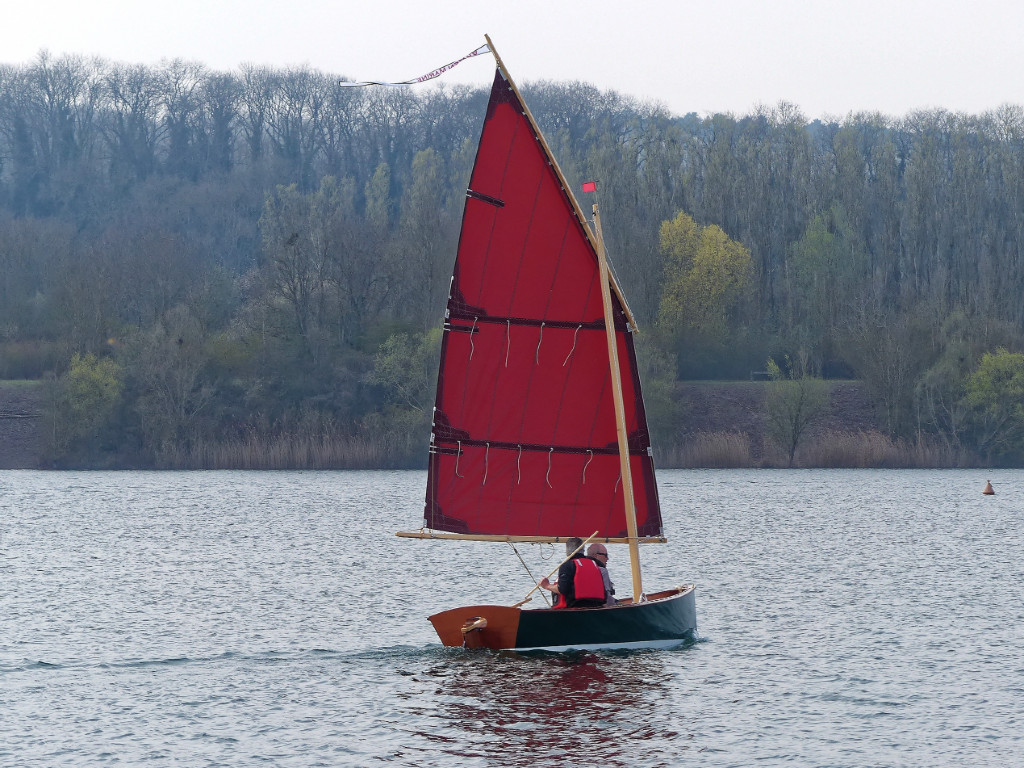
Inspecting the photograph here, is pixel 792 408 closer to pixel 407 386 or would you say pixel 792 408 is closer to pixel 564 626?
pixel 407 386

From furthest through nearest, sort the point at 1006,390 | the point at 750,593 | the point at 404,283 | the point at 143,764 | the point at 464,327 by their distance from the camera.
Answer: the point at 404,283 < the point at 1006,390 < the point at 750,593 < the point at 464,327 < the point at 143,764

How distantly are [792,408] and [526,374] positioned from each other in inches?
1991

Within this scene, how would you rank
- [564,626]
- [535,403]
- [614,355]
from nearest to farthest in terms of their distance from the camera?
1. [564,626]
2. [614,355]
3. [535,403]

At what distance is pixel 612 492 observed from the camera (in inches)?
844

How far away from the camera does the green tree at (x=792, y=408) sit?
69562 mm

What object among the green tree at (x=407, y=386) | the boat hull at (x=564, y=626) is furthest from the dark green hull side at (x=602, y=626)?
the green tree at (x=407, y=386)

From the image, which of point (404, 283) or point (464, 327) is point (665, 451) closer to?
point (404, 283)

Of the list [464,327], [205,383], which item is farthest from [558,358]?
[205,383]

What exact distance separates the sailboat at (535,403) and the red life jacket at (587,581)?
33 cm

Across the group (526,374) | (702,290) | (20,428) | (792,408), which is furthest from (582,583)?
(702,290)

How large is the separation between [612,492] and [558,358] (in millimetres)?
2239

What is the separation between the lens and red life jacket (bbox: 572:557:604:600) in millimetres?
20188

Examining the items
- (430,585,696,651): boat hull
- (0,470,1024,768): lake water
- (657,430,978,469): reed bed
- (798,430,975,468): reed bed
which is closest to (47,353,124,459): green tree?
(0,470,1024,768): lake water

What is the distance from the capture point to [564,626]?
2011cm
